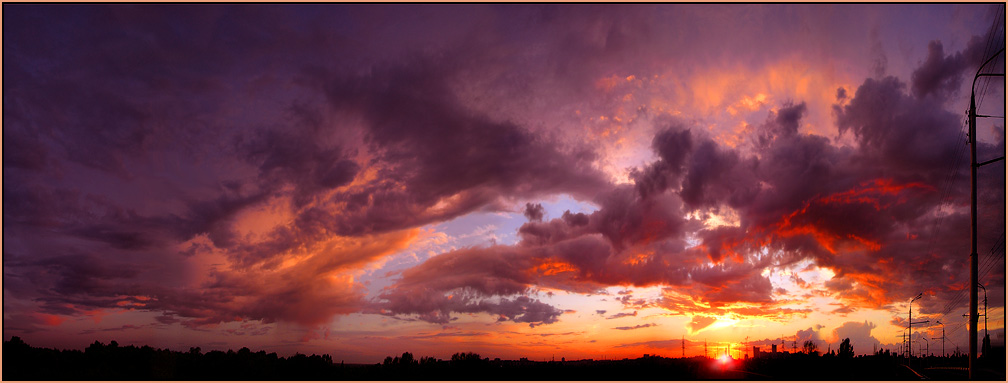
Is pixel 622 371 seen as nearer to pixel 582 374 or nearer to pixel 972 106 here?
pixel 582 374

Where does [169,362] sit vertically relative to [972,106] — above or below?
below

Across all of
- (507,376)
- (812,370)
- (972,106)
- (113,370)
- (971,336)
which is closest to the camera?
(971,336)

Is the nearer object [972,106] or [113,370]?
[972,106]

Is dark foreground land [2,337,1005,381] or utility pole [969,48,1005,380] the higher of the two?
utility pole [969,48,1005,380]

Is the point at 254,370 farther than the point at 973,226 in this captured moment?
Yes

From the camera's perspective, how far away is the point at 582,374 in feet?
227

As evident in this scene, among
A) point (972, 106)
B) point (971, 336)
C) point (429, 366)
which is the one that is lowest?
point (429, 366)

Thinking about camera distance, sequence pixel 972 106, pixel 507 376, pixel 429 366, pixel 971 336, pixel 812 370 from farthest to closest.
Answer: pixel 429 366, pixel 812 370, pixel 507 376, pixel 972 106, pixel 971 336

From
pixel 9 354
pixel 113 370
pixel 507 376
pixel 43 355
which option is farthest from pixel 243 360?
pixel 507 376

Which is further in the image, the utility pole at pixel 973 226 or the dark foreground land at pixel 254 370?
the dark foreground land at pixel 254 370

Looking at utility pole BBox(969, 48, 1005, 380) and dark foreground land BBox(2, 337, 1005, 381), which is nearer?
utility pole BBox(969, 48, 1005, 380)

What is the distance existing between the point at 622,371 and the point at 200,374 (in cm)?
5484

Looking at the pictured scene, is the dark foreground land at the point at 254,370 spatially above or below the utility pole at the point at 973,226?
below

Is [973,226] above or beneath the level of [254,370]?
above
